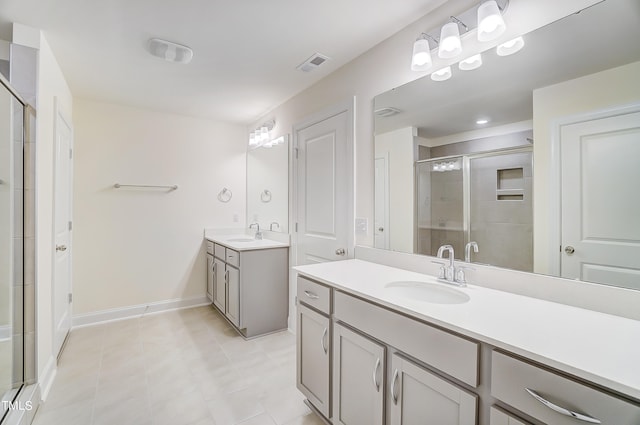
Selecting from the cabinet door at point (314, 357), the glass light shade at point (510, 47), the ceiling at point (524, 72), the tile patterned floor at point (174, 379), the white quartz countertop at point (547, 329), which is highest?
the glass light shade at point (510, 47)

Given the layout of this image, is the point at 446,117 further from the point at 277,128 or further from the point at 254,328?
the point at 254,328

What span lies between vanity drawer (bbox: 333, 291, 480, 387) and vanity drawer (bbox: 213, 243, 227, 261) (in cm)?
200

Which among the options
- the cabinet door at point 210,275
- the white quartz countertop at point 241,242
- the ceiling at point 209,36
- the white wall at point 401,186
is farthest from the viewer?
the cabinet door at point 210,275

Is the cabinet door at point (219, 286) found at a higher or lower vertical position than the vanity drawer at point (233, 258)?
lower

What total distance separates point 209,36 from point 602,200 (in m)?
2.32

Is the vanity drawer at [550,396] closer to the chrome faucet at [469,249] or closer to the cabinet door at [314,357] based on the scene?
the chrome faucet at [469,249]

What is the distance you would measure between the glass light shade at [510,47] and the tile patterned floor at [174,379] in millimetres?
2209

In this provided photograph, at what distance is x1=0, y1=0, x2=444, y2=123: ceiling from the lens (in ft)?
5.47

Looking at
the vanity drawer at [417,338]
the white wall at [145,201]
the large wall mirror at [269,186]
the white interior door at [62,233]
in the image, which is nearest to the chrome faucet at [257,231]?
the large wall mirror at [269,186]

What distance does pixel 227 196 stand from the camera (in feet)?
12.9

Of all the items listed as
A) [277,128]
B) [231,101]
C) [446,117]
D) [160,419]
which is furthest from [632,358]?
[231,101]

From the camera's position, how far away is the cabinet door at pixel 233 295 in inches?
109

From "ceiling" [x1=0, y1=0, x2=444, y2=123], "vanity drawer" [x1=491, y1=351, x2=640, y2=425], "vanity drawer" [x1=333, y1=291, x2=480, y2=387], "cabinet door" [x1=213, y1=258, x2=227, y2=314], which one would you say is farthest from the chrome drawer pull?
"cabinet door" [x1=213, y1=258, x2=227, y2=314]

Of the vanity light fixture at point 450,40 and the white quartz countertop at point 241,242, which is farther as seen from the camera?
the white quartz countertop at point 241,242
